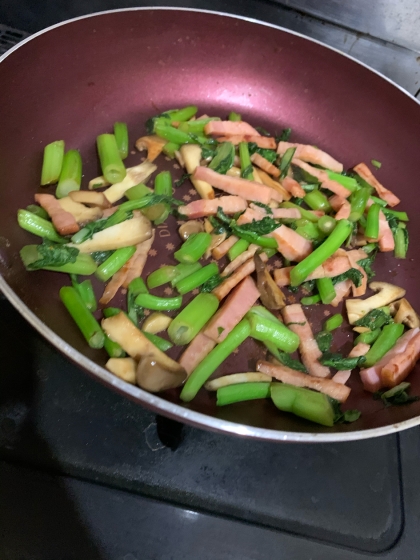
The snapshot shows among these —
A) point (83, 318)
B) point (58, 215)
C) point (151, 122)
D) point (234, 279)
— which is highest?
point (151, 122)

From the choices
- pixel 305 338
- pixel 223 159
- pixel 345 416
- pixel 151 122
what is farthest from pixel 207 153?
pixel 345 416

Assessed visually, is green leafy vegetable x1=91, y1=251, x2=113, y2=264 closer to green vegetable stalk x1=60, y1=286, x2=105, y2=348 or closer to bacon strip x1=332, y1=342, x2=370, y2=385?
green vegetable stalk x1=60, y1=286, x2=105, y2=348

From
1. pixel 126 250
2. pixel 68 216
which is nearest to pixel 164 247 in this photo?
pixel 126 250

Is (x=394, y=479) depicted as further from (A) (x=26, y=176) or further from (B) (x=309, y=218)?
(A) (x=26, y=176)

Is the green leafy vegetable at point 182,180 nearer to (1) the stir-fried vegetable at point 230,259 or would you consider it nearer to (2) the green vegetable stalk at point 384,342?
(1) the stir-fried vegetable at point 230,259

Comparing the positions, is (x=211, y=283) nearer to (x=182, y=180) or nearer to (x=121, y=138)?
(x=182, y=180)

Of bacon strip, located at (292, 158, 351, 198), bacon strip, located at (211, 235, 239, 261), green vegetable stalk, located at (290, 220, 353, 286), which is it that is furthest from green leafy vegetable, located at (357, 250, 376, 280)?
bacon strip, located at (211, 235, 239, 261)

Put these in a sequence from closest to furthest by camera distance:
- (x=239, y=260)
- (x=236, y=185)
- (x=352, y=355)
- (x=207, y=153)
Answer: (x=352, y=355), (x=239, y=260), (x=236, y=185), (x=207, y=153)
